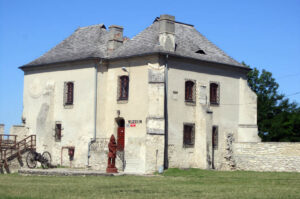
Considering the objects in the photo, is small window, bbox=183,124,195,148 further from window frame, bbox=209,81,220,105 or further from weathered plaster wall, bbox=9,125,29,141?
weathered plaster wall, bbox=9,125,29,141

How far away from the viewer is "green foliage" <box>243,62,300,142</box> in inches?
1868

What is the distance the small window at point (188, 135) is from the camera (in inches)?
1379

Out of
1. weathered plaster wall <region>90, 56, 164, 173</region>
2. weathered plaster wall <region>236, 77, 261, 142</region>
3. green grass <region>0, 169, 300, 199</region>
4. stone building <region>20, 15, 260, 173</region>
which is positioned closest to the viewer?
green grass <region>0, 169, 300, 199</region>

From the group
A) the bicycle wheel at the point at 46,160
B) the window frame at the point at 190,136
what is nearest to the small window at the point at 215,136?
the window frame at the point at 190,136

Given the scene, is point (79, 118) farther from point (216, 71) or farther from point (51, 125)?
point (216, 71)

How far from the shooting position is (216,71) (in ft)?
122

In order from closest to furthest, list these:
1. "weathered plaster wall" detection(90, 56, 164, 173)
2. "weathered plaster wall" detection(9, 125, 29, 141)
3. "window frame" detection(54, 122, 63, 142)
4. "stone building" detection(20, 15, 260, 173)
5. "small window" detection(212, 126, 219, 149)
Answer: "weathered plaster wall" detection(90, 56, 164, 173)
"stone building" detection(20, 15, 260, 173)
"small window" detection(212, 126, 219, 149)
"window frame" detection(54, 122, 63, 142)
"weathered plaster wall" detection(9, 125, 29, 141)

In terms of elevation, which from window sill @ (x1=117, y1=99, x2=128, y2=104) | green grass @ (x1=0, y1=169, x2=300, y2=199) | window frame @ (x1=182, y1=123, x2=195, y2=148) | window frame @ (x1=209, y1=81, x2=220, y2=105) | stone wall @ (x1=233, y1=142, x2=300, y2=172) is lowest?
green grass @ (x1=0, y1=169, x2=300, y2=199)

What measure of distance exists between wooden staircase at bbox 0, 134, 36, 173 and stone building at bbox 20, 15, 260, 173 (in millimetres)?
929

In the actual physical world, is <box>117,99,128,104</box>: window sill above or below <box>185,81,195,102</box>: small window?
below

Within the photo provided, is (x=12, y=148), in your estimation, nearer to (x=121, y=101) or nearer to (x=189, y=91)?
(x=121, y=101)

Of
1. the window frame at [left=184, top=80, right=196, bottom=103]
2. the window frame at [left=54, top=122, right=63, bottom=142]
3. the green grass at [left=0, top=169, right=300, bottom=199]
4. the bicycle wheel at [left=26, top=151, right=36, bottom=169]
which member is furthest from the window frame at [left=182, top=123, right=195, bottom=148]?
the bicycle wheel at [left=26, top=151, right=36, bottom=169]

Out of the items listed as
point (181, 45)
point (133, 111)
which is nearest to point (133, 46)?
point (181, 45)

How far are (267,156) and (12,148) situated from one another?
1714 centimetres
